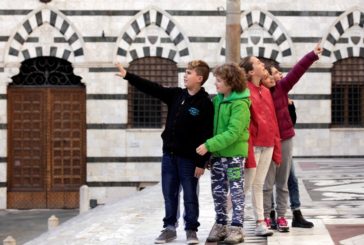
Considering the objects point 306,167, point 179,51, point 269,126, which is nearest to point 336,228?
point 269,126

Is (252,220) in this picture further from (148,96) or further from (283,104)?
(148,96)

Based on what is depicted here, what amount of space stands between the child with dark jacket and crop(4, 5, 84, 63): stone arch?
441 inches

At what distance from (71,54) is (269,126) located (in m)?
11.4

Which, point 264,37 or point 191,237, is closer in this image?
point 191,237

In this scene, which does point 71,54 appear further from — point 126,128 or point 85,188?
point 85,188

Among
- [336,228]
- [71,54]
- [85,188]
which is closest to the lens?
Answer: [336,228]

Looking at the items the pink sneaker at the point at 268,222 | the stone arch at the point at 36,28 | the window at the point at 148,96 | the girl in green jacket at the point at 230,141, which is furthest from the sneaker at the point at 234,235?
the stone arch at the point at 36,28

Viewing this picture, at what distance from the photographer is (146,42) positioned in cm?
1977

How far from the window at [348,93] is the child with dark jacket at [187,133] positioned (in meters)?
12.0

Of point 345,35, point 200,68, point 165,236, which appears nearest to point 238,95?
point 200,68

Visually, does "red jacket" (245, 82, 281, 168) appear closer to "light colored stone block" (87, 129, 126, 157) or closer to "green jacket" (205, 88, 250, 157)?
"green jacket" (205, 88, 250, 157)

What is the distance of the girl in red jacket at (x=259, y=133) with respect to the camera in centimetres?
869

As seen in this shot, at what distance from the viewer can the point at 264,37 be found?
20000mm

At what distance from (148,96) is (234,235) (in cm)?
1168
